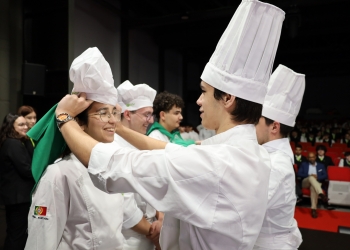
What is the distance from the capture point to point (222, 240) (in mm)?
976

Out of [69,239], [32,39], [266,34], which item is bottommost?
[69,239]

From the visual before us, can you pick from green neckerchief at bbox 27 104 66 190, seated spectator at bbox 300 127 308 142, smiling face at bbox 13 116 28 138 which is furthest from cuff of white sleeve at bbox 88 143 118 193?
seated spectator at bbox 300 127 308 142

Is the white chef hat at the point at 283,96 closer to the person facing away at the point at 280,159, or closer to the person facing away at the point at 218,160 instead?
the person facing away at the point at 280,159

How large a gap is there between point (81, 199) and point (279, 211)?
96 cm

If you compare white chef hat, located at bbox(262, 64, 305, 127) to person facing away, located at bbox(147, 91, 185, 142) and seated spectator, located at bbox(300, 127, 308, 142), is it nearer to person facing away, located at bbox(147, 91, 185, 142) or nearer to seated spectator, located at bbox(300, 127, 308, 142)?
person facing away, located at bbox(147, 91, 185, 142)

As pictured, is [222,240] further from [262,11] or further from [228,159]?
[262,11]

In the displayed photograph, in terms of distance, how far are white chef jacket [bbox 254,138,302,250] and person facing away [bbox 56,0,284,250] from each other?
57cm

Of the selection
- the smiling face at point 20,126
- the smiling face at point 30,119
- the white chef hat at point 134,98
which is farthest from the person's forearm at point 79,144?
the smiling face at point 30,119

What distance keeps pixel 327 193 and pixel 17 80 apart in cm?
584

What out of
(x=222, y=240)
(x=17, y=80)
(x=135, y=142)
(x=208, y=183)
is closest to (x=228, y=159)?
(x=208, y=183)

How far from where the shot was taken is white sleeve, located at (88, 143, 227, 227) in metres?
0.89

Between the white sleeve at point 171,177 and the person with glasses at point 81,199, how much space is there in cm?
28

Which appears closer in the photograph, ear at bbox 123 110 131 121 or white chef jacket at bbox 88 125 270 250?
white chef jacket at bbox 88 125 270 250

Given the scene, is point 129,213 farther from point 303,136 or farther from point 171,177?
point 303,136
